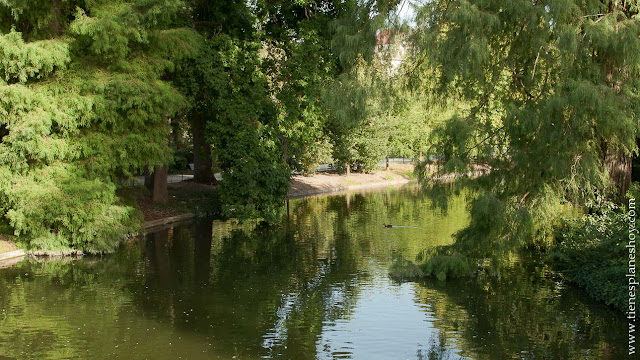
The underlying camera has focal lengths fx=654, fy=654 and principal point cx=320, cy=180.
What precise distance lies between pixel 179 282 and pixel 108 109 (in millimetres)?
5753

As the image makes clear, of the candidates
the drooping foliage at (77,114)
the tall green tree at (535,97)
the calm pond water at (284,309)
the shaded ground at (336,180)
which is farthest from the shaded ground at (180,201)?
the tall green tree at (535,97)

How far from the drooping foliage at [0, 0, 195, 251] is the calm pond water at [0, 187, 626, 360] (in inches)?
50.0

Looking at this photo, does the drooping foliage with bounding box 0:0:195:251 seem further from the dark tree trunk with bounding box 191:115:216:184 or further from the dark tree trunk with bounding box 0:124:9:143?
the dark tree trunk with bounding box 191:115:216:184

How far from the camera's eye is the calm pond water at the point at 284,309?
9797 mm

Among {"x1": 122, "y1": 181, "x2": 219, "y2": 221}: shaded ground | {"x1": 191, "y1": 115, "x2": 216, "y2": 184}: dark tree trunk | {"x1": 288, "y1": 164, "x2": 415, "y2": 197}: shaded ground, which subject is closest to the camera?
{"x1": 122, "y1": 181, "x2": 219, "y2": 221}: shaded ground

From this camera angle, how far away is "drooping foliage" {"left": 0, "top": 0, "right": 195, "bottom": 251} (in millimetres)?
16141

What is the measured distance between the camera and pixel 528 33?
1317cm

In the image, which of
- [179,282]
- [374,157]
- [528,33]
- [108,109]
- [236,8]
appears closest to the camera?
[528,33]

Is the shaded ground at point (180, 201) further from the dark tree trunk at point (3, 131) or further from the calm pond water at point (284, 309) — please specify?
the calm pond water at point (284, 309)

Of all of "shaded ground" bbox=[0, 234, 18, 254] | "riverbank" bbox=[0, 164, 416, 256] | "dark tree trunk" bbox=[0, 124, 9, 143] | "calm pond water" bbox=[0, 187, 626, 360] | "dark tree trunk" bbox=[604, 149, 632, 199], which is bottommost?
"calm pond water" bbox=[0, 187, 626, 360]

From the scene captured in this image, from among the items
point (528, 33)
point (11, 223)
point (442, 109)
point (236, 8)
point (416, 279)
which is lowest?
point (416, 279)

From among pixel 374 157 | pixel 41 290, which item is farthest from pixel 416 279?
pixel 374 157

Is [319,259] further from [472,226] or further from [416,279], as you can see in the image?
[472,226]

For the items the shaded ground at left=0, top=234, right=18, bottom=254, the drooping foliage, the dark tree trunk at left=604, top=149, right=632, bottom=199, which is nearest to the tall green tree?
the dark tree trunk at left=604, top=149, right=632, bottom=199
